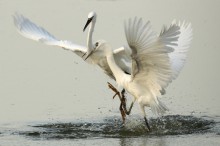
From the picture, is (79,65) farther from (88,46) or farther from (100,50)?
(100,50)

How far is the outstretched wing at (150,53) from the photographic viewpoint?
33.7 ft

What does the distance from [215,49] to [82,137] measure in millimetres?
4596

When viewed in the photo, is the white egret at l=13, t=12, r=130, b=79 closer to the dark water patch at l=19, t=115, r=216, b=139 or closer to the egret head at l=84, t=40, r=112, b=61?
the egret head at l=84, t=40, r=112, b=61

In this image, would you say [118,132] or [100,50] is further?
[100,50]

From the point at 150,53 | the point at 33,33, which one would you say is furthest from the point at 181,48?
the point at 33,33

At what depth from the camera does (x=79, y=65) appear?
48.3 ft

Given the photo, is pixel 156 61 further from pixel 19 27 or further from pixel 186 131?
pixel 19 27

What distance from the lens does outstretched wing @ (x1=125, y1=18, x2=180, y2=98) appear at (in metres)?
10.3

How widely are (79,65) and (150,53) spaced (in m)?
4.01

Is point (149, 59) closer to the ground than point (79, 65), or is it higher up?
closer to the ground

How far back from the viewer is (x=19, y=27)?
13.5 meters

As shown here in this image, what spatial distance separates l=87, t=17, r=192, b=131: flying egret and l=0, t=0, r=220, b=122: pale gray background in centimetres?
88

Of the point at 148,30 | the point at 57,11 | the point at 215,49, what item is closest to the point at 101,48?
the point at 148,30

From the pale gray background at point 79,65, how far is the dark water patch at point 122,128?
37 centimetres
